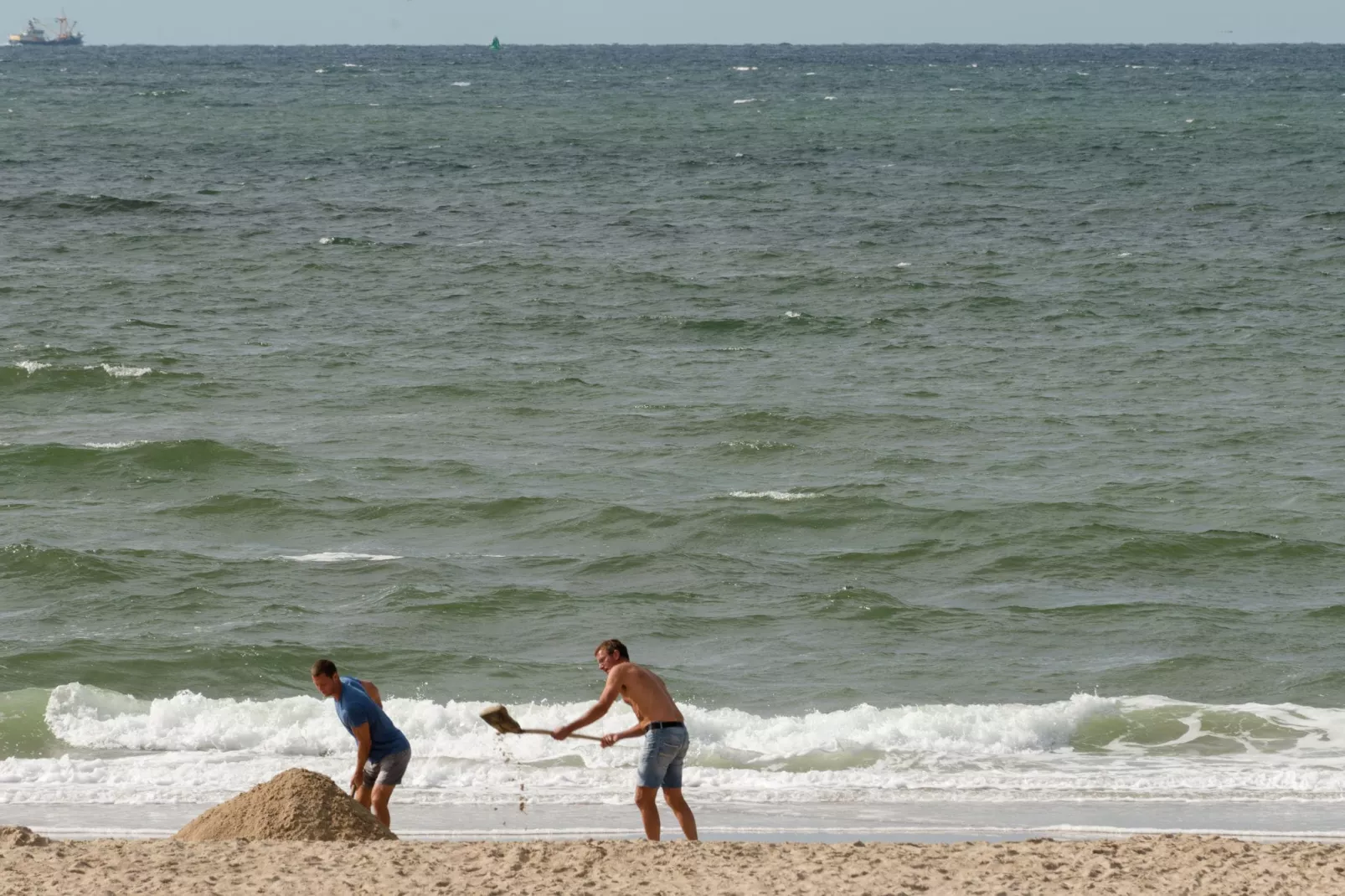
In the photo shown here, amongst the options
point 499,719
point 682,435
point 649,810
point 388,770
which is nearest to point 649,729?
point 649,810

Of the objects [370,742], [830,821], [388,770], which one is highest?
[370,742]

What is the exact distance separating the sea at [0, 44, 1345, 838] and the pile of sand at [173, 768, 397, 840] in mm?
1196

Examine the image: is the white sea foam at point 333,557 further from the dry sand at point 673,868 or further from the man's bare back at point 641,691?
the man's bare back at point 641,691

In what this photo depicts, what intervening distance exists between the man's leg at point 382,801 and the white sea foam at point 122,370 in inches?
625

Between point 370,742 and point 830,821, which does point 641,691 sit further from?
point 830,821

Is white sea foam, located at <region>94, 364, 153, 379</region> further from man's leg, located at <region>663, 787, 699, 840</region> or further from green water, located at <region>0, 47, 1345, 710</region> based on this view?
man's leg, located at <region>663, 787, 699, 840</region>

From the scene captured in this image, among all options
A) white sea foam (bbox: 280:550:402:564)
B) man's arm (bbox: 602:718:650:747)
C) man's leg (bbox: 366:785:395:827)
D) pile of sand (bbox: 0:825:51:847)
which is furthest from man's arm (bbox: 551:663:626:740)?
white sea foam (bbox: 280:550:402:564)

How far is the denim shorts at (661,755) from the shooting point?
9.61m

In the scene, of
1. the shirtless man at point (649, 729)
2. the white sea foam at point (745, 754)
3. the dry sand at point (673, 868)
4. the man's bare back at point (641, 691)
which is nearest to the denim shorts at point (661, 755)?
the shirtless man at point (649, 729)

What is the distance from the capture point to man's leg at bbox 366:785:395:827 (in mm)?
9859

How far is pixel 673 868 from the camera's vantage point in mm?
8711

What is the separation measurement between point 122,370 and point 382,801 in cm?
1641

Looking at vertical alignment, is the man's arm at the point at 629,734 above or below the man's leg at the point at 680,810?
above

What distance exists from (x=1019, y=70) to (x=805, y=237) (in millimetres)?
108122
